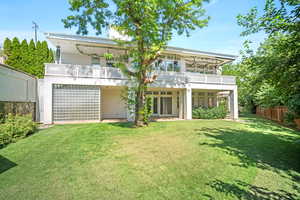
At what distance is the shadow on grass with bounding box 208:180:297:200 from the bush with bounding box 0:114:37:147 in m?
7.79

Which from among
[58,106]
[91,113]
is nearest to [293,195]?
[91,113]

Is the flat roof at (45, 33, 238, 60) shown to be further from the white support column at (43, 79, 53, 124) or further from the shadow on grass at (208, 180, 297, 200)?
the shadow on grass at (208, 180, 297, 200)

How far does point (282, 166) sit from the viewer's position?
4.15 m

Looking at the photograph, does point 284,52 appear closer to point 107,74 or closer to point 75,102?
point 107,74

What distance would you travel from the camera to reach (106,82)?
11242 mm

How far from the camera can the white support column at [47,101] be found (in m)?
9.86

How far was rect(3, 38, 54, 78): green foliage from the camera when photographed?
45.3ft

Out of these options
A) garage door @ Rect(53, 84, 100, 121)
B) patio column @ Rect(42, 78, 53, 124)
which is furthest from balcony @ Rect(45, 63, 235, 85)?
garage door @ Rect(53, 84, 100, 121)

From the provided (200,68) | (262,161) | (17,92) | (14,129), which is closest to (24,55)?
(17,92)

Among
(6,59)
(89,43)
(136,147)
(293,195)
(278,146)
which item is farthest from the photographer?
(6,59)

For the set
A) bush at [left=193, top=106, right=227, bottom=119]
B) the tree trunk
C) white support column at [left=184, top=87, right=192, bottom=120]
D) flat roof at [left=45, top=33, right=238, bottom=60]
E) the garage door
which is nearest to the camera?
the tree trunk

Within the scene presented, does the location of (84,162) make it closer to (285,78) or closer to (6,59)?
(285,78)

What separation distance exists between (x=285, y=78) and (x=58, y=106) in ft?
41.1

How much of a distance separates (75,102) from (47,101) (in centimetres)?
178
